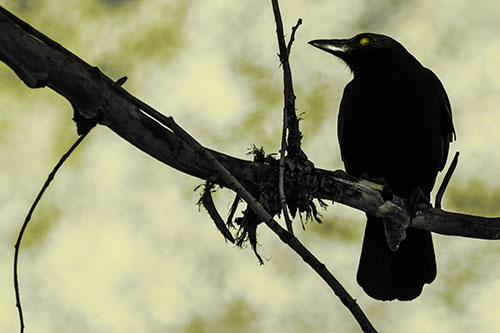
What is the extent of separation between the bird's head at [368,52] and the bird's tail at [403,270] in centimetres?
127

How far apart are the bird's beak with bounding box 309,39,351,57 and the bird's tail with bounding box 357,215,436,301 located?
4.85 feet

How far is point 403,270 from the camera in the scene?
4938 millimetres

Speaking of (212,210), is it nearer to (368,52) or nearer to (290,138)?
(290,138)

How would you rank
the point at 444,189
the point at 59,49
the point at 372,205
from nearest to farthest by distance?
the point at 59,49 < the point at 372,205 < the point at 444,189

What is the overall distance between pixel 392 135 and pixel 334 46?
93 cm

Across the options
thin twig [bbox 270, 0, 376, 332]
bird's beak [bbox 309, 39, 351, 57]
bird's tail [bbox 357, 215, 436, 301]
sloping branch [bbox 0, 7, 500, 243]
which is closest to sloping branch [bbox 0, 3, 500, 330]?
sloping branch [bbox 0, 7, 500, 243]

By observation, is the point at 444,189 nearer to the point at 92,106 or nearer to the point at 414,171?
the point at 414,171

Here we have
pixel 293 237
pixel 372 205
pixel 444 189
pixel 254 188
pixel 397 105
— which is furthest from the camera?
pixel 397 105

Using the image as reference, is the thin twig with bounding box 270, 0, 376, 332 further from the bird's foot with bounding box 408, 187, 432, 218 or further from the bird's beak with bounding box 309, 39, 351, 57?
the bird's beak with bounding box 309, 39, 351, 57

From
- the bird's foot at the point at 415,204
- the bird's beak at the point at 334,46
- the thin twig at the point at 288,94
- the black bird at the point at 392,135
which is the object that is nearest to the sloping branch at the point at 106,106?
the thin twig at the point at 288,94

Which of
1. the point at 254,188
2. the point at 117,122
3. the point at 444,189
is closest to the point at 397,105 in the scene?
the point at 444,189

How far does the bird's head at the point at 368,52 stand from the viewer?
15.9ft

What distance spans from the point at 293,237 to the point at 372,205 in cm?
162

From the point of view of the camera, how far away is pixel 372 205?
147 inches
